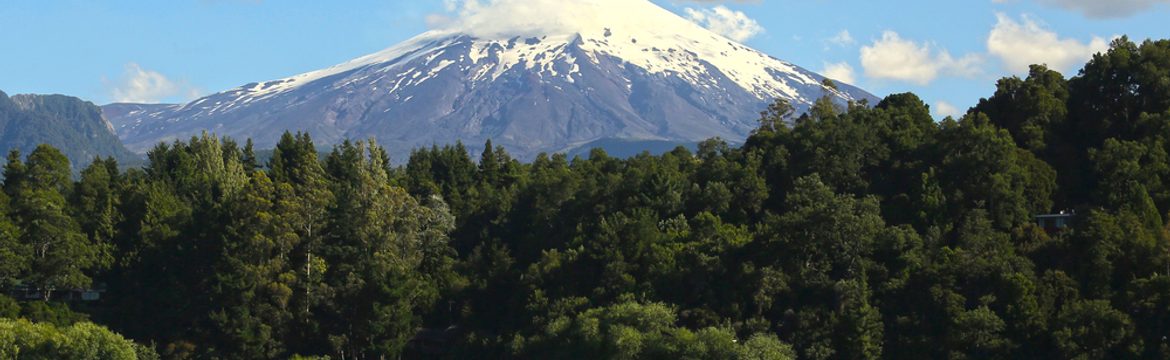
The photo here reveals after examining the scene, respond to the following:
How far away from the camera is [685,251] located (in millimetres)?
65125

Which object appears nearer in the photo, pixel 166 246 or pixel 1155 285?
pixel 1155 285

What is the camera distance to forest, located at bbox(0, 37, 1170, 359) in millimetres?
57406

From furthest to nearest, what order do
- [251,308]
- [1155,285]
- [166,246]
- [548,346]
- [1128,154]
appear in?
[166,246], [251,308], [1128,154], [548,346], [1155,285]

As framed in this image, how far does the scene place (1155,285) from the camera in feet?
183

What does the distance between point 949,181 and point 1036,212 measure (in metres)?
3.87

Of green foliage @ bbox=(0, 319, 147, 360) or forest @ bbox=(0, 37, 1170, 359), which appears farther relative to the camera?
green foliage @ bbox=(0, 319, 147, 360)

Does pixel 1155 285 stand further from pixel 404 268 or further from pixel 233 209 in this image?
pixel 233 209

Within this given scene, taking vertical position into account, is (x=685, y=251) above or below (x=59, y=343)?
above

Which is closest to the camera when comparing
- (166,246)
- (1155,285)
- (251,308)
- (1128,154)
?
(1155,285)

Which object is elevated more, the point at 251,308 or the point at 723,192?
the point at 723,192

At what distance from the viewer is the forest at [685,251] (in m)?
57.4

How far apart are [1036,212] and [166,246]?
40573mm

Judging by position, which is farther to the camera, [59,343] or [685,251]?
[685,251]

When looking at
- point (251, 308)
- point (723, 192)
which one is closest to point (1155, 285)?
point (723, 192)
